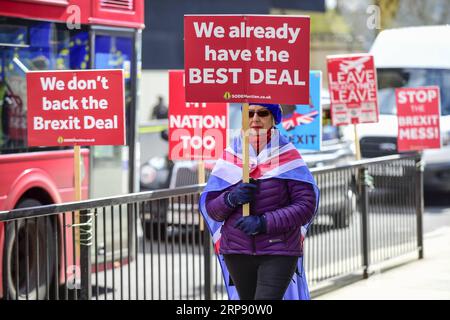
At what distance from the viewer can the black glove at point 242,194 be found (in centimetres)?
634

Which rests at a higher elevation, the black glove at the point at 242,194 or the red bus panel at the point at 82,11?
the red bus panel at the point at 82,11

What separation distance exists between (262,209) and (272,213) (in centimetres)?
8

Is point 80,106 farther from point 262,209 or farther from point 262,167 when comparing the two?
point 262,209

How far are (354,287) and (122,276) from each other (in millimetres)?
3307

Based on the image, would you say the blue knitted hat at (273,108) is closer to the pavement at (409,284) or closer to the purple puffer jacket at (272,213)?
the purple puffer jacket at (272,213)

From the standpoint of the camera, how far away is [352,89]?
456 inches

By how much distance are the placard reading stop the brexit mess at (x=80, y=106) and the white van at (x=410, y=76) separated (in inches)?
384

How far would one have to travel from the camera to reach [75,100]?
791 cm

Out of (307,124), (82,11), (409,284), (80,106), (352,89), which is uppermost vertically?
(82,11)

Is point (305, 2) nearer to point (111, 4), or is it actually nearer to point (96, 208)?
point (111, 4)

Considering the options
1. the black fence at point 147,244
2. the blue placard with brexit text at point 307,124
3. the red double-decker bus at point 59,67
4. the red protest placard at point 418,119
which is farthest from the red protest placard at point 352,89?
the red double-decker bus at point 59,67

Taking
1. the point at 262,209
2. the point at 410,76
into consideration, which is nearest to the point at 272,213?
the point at 262,209

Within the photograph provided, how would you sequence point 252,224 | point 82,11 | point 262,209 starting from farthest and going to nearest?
1. point 82,11
2. point 262,209
3. point 252,224

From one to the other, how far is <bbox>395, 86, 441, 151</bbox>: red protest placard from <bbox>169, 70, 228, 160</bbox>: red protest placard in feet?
10.8
